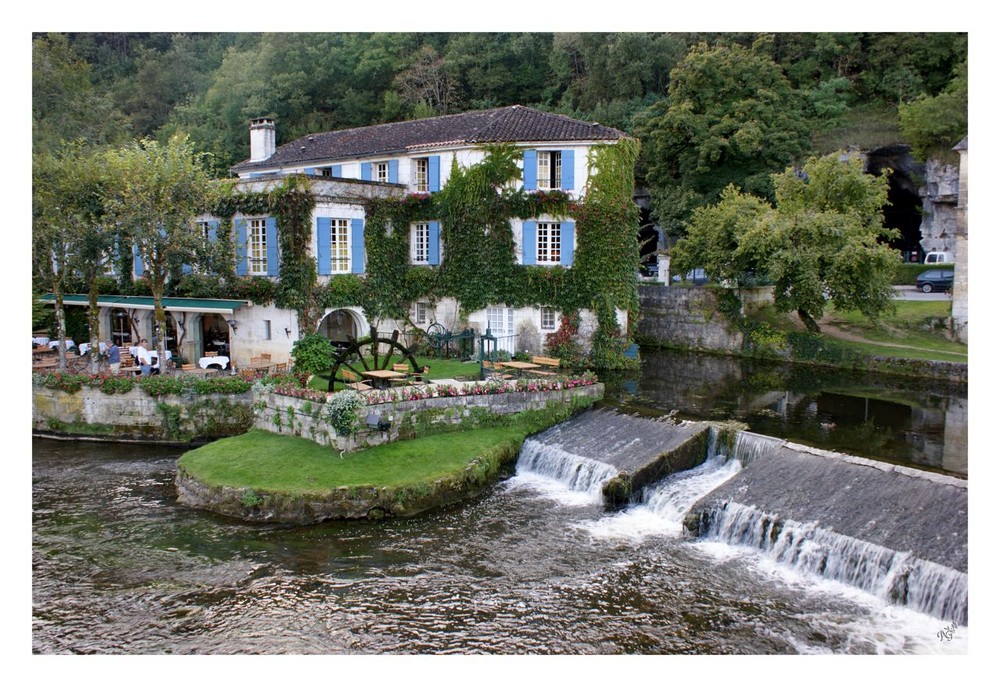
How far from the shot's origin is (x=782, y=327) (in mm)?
34281

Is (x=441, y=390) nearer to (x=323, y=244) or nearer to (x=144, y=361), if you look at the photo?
(x=323, y=244)

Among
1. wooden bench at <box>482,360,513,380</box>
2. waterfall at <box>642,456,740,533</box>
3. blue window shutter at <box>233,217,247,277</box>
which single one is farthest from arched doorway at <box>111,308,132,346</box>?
waterfall at <box>642,456,740,533</box>

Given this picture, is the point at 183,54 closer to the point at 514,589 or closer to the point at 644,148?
the point at 644,148

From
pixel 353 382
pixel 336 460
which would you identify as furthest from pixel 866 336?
pixel 336 460

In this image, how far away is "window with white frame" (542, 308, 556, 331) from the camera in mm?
30828

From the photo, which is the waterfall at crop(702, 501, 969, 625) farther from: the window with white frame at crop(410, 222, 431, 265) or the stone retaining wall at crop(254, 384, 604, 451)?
the window with white frame at crop(410, 222, 431, 265)

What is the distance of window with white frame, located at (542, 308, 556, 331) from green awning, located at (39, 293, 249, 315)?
35.8 feet

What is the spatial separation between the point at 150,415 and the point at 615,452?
547 inches

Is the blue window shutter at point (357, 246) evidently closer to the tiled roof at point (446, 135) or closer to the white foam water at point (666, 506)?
the tiled roof at point (446, 135)

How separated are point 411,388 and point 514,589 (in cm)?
804

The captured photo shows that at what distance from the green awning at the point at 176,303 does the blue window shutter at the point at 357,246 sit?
418 cm

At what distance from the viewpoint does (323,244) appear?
2923cm

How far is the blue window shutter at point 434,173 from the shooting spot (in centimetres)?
3144

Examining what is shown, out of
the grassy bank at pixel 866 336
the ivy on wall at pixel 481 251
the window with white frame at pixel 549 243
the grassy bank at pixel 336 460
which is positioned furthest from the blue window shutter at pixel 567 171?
the grassy bank at pixel 336 460
